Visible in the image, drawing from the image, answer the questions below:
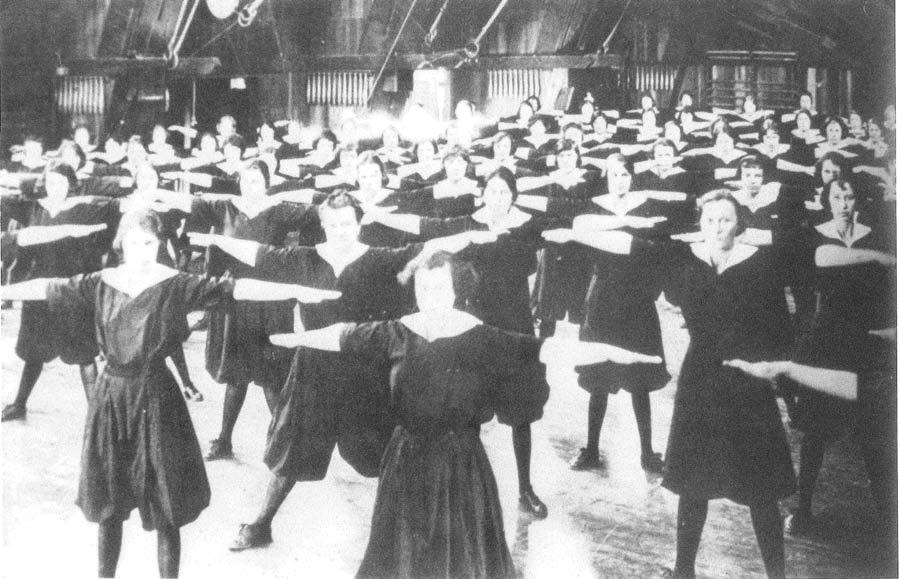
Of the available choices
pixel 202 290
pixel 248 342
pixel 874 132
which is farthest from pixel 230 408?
pixel 874 132

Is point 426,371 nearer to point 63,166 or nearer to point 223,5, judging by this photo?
point 63,166

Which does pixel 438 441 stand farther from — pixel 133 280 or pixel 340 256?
pixel 133 280

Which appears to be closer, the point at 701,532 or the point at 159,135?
the point at 701,532

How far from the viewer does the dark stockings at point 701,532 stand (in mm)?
2523

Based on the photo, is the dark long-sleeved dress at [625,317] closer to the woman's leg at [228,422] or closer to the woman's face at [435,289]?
the woman's face at [435,289]

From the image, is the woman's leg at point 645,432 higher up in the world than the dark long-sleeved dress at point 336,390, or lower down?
lower down

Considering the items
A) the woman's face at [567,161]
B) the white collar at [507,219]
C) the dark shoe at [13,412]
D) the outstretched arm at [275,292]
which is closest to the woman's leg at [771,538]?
the white collar at [507,219]

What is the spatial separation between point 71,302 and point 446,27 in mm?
2721

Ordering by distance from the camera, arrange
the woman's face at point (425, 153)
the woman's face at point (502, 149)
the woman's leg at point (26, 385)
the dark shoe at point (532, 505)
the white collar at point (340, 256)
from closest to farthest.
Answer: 1. the white collar at point (340, 256)
2. the dark shoe at point (532, 505)
3. the woman's leg at point (26, 385)
4. the woman's face at point (425, 153)
5. the woman's face at point (502, 149)

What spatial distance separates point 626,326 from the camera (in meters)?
3.32

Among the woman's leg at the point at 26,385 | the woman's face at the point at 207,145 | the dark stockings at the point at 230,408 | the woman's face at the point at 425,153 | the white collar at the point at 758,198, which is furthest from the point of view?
the woman's face at the point at 207,145

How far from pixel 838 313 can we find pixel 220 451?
2619 millimetres

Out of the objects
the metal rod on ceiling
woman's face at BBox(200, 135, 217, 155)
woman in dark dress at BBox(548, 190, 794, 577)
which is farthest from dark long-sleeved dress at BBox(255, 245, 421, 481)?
woman's face at BBox(200, 135, 217, 155)

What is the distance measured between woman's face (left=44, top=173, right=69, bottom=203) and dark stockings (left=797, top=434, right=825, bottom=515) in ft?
11.6
